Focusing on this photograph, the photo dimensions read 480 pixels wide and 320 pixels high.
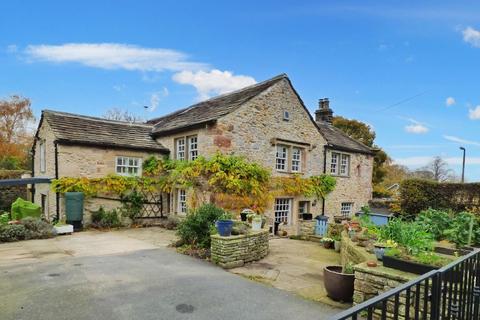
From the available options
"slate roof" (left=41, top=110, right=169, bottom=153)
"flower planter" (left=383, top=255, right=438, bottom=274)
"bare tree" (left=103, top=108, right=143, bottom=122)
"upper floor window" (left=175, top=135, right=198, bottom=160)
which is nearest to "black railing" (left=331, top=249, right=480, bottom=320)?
"flower planter" (left=383, top=255, right=438, bottom=274)

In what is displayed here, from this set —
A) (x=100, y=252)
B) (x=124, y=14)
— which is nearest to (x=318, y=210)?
(x=100, y=252)

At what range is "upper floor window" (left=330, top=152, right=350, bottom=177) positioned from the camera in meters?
21.0

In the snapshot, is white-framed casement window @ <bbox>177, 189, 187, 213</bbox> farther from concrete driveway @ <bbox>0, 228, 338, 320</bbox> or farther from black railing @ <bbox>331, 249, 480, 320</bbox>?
black railing @ <bbox>331, 249, 480, 320</bbox>

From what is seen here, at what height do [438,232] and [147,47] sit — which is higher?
[147,47]

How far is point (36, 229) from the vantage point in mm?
12547

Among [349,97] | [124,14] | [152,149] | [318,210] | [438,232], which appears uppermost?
[124,14]

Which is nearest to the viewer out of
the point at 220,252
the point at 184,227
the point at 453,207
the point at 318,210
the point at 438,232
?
the point at 220,252

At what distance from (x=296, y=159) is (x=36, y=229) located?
44.2ft

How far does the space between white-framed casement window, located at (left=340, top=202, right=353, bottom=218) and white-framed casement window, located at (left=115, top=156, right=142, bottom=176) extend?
13.8 meters

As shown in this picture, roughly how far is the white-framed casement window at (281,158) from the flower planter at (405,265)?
11508 millimetres

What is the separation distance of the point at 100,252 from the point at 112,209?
596cm

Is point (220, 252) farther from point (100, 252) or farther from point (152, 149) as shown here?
point (152, 149)

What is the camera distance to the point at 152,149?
679 inches

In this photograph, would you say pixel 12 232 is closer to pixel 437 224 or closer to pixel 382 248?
pixel 382 248
